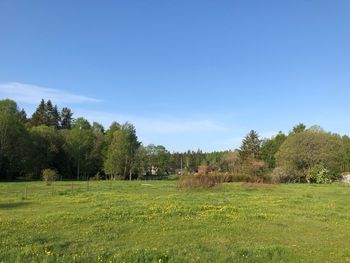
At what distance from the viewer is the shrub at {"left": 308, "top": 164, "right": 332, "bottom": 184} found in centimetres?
8488

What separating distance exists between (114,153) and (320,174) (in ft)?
160

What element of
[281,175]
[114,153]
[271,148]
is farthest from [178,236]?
[271,148]

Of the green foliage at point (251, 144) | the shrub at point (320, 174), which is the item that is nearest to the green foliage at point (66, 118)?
the green foliage at point (251, 144)

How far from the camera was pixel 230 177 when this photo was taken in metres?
62.9

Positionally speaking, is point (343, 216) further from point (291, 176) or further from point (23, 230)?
point (291, 176)

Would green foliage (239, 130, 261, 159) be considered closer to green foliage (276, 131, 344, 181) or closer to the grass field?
green foliage (276, 131, 344, 181)

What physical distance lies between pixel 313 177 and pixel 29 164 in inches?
2411

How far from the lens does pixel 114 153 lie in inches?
4001

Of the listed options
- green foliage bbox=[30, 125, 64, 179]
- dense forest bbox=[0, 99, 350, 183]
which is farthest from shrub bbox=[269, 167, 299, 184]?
green foliage bbox=[30, 125, 64, 179]

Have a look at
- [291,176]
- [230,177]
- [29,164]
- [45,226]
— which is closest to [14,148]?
[29,164]

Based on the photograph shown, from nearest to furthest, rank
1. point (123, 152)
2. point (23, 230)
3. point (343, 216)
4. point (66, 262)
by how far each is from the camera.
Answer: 1. point (66, 262)
2. point (23, 230)
3. point (343, 216)
4. point (123, 152)

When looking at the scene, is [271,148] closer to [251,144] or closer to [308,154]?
[251,144]

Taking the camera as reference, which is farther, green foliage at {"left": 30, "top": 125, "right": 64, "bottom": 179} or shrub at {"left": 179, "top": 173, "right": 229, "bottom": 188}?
green foliage at {"left": 30, "top": 125, "right": 64, "bottom": 179}

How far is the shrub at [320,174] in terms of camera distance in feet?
278
